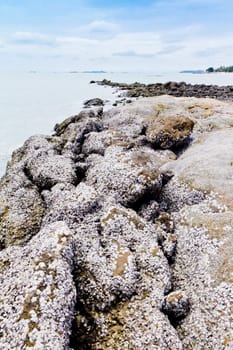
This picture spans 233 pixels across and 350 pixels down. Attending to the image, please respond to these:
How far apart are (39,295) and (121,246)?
160 inches

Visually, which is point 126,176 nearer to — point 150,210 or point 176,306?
point 150,210

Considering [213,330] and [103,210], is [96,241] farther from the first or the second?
[213,330]

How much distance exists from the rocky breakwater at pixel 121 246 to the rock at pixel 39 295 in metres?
0.03

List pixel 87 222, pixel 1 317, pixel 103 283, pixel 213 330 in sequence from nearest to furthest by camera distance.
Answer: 1. pixel 1 317
2. pixel 213 330
3. pixel 103 283
4. pixel 87 222

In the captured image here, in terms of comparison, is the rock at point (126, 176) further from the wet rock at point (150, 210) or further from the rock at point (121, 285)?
the rock at point (121, 285)

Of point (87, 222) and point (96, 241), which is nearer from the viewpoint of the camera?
point (96, 241)

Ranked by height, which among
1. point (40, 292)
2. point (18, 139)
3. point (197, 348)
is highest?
point (40, 292)

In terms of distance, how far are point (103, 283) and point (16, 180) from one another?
11.1m

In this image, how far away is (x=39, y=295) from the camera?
1080 centimetres

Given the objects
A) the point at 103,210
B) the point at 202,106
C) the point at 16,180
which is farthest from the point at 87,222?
the point at 202,106

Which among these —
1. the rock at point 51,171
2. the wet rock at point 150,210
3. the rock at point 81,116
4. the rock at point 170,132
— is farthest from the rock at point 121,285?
the rock at point 81,116

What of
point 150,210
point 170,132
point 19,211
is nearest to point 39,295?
point 150,210

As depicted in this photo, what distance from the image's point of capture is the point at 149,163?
19.5 metres

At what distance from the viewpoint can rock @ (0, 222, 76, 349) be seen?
9938mm
